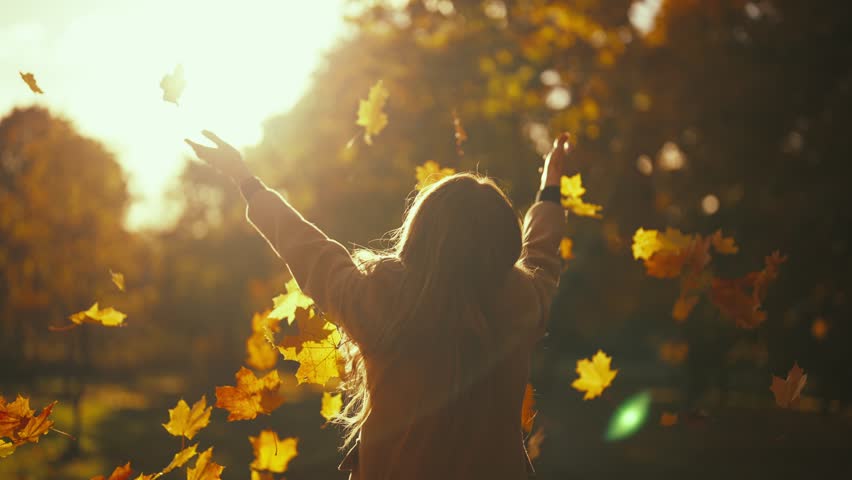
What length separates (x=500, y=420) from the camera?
1.84 m

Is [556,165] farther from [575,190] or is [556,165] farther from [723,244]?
[723,244]

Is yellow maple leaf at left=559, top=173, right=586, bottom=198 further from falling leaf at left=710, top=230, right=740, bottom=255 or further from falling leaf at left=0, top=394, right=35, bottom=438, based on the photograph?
falling leaf at left=0, top=394, right=35, bottom=438

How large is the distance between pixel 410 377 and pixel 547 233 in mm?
828

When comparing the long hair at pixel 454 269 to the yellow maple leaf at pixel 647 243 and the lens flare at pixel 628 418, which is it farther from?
the lens flare at pixel 628 418

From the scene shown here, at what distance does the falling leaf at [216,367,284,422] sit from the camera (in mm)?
2822

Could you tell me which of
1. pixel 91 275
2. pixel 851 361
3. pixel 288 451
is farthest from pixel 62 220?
pixel 851 361

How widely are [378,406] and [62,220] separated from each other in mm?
11789

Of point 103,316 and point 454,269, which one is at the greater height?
point 454,269

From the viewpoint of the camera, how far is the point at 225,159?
6.41 feet

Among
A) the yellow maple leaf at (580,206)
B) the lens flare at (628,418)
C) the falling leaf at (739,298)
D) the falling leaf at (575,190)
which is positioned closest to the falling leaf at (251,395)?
the falling leaf at (575,190)

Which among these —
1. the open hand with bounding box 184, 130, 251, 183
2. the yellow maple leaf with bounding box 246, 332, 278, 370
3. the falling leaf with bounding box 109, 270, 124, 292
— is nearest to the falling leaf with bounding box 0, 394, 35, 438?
the falling leaf with bounding box 109, 270, 124, 292

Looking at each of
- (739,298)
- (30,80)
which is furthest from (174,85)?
(739,298)

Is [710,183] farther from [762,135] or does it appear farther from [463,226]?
[463,226]

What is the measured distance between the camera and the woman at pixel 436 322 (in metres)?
1.70
